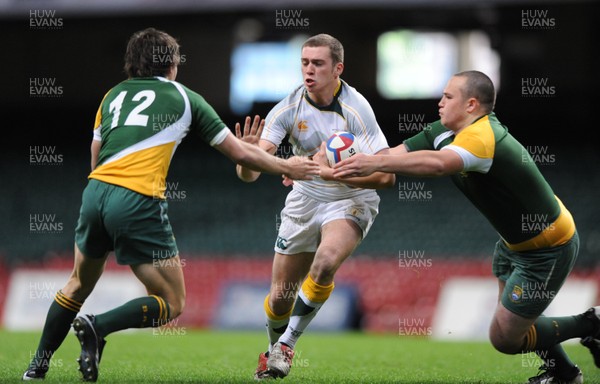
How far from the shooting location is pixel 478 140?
6.30 meters

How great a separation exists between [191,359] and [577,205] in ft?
42.0

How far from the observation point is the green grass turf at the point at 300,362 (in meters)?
7.30

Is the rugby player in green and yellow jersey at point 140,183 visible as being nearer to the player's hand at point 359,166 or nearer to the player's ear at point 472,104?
the player's hand at point 359,166

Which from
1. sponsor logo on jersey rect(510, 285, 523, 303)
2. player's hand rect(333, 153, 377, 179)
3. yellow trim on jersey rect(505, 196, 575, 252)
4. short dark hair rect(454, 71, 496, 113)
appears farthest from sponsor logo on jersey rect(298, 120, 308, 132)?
sponsor logo on jersey rect(510, 285, 523, 303)

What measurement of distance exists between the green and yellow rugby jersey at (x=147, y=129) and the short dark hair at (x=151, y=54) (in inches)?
3.2

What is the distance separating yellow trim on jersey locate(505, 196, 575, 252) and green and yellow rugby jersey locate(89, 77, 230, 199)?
2435mm

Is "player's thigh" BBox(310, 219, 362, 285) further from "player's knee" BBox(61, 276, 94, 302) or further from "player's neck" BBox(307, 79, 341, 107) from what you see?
"player's knee" BBox(61, 276, 94, 302)

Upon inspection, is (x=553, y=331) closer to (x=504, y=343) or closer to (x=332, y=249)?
(x=504, y=343)

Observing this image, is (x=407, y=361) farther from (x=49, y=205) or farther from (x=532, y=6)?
(x=49, y=205)

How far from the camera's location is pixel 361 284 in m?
17.5

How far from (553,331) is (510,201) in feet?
3.75

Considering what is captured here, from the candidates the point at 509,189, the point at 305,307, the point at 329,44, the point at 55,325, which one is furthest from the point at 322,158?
the point at 55,325

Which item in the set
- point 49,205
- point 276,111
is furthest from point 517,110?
point 276,111

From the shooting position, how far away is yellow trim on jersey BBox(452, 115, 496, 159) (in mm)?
6281
